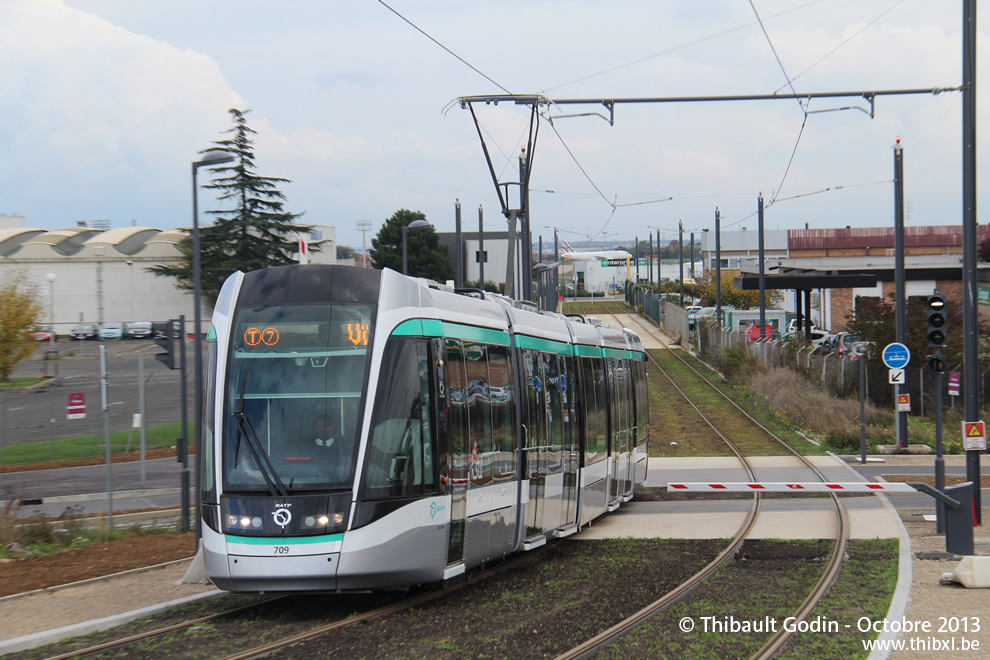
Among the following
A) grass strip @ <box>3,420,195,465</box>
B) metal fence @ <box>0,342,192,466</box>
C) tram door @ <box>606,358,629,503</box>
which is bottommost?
grass strip @ <box>3,420,195,465</box>

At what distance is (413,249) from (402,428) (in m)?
64.7

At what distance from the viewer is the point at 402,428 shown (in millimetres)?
8586

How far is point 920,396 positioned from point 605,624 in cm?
2708

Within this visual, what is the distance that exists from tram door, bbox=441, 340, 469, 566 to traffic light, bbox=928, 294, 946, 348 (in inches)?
322

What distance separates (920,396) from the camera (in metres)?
31.9

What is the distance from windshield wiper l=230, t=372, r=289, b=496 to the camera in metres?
8.19

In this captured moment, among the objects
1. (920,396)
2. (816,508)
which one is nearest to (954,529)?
(816,508)

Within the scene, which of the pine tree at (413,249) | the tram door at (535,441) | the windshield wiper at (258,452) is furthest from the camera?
the pine tree at (413,249)

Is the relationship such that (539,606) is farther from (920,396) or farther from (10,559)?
(920,396)

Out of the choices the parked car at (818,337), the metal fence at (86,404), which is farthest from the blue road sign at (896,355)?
the parked car at (818,337)

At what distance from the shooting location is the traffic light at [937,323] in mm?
14141

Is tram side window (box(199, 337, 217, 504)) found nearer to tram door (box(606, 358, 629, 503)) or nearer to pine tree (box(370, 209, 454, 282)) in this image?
tram door (box(606, 358, 629, 503))

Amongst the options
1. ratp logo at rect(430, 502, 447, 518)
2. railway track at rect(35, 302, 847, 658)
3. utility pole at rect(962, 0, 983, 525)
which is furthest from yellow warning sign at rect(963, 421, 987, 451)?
ratp logo at rect(430, 502, 447, 518)

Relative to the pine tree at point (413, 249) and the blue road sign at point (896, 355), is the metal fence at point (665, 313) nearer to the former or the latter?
the pine tree at point (413, 249)
